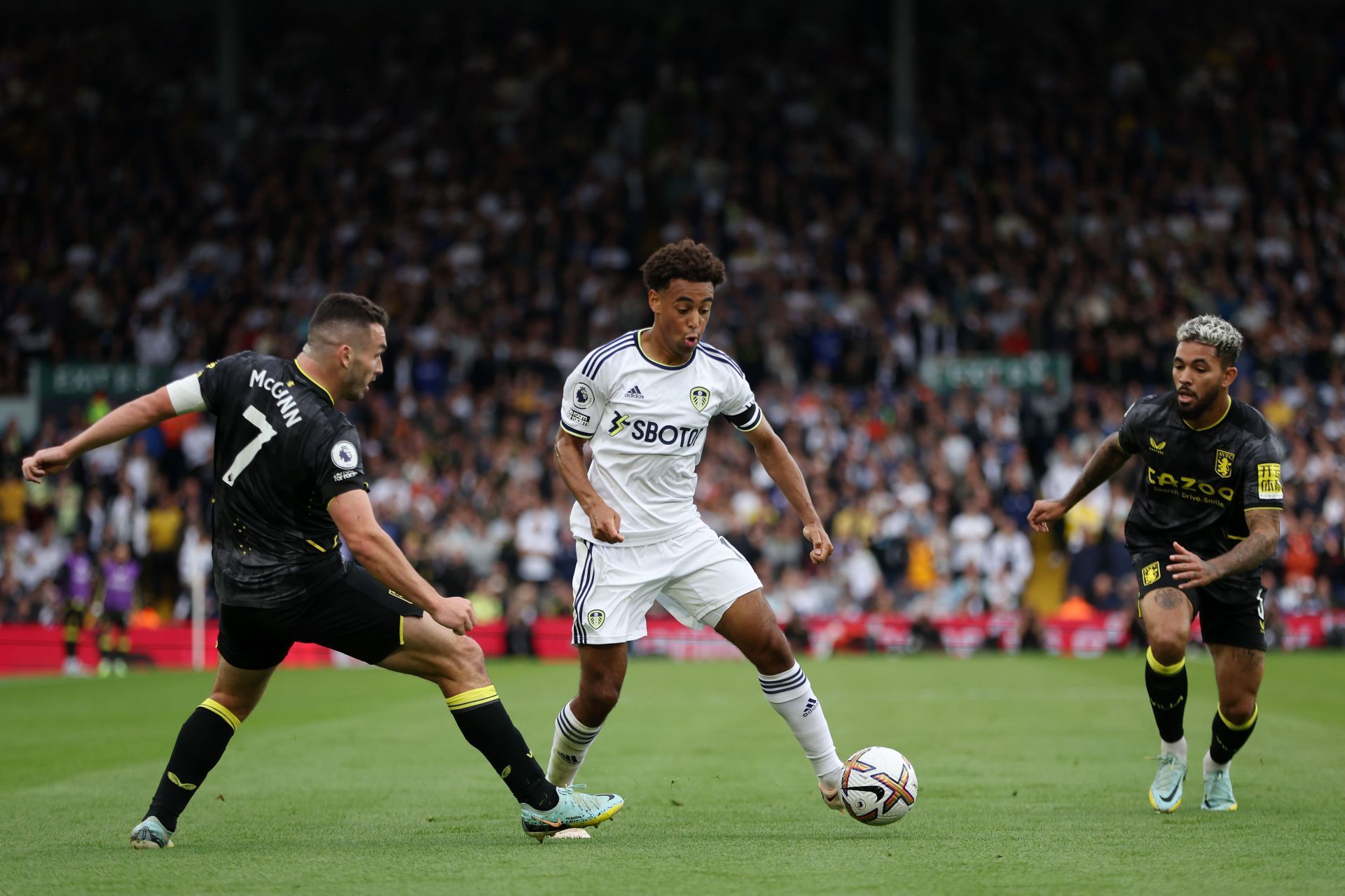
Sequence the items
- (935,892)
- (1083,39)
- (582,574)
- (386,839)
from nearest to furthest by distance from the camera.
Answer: (935,892), (386,839), (582,574), (1083,39)

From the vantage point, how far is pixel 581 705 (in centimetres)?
742

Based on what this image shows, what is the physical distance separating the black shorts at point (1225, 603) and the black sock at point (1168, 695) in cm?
32

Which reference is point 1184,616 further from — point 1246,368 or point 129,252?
point 129,252

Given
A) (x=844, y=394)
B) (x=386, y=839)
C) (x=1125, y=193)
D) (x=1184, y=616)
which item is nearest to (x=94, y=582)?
(x=844, y=394)

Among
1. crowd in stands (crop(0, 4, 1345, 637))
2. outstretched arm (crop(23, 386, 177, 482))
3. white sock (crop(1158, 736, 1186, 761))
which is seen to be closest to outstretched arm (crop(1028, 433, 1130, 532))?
white sock (crop(1158, 736, 1186, 761))

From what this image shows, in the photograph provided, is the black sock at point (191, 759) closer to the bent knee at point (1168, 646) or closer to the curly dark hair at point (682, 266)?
the curly dark hair at point (682, 266)

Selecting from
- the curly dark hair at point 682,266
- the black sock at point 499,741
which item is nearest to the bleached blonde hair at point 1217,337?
the curly dark hair at point 682,266

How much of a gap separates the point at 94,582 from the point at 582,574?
651 inches

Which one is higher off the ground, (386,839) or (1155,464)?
(1155,464)

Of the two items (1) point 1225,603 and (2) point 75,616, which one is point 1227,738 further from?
(2) point 75,616

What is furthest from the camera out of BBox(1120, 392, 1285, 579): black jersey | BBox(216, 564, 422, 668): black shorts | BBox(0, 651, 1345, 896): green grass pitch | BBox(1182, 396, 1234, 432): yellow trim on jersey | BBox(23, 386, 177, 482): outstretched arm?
BBox(1182, 396, 1234, 432): yellow trim on jersey

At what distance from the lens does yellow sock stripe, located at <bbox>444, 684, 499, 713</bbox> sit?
22.0ft

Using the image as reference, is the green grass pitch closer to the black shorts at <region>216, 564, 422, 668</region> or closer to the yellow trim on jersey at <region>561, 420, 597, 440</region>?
the black shorts at <region>216, 564, 422, 668</region>

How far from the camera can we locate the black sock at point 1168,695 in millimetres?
7852
